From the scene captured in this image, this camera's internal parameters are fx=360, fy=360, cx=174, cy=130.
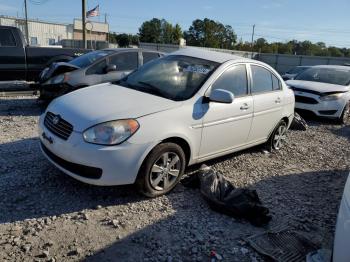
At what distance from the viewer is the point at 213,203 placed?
4.23 meters

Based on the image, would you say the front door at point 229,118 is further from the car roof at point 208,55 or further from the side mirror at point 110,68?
the side mirror at point 110,68

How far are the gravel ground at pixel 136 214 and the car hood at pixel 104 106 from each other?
90 cm

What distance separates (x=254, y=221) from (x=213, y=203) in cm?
51

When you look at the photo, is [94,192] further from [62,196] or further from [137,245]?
[137,245]

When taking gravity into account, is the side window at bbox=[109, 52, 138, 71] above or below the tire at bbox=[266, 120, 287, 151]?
above

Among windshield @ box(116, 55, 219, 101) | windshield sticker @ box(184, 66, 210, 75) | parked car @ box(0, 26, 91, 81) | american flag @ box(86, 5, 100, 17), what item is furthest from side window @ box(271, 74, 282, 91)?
american flag @ box(86, 5, 100, 17)

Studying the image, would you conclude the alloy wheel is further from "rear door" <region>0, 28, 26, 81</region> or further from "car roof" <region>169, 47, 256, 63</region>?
"rear door" <region>0, 28, 26, 81</region>

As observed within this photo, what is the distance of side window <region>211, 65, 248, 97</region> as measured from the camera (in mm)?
4891

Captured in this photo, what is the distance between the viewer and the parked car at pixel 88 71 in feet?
25.9

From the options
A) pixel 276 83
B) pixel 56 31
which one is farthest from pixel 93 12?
pixel 56 31

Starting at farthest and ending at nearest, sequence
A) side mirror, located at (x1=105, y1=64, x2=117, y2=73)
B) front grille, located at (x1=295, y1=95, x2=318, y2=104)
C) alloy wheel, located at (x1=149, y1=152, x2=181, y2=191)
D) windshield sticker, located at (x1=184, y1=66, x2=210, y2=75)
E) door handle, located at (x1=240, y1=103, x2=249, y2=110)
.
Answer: front grille, located at (x1=295, y1=95, x2=318, y2=104) < side mirror, located at (x1=105, y1=64, x2=117, y2=73) < door handle, located at (x1=240, y1=103, x2=249, y2=110) < windshield sticker, located at (x1=184, y1=66, x2=210, y2=75) < alloy wheel, located at (x1=149, y1=152, x2=181, y2=191)

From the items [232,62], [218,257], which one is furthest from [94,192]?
[232,62]

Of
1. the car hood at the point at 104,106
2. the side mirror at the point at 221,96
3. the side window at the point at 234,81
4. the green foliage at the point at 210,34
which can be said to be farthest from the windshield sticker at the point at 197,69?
the green foliage at the point at 210,34

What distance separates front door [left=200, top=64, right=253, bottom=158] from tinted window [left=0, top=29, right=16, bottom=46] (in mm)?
7332
